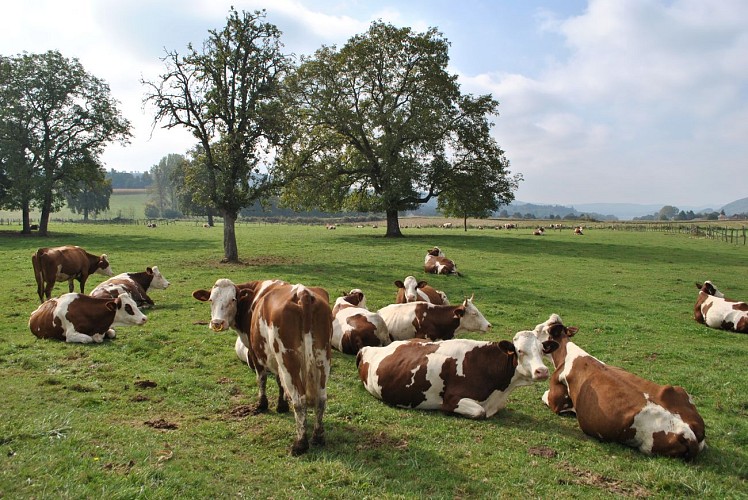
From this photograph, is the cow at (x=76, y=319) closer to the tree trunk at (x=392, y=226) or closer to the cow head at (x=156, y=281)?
the cow head at (x=156, y=281)

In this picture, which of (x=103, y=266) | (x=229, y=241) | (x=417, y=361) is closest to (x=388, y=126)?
(x=229, y=241)

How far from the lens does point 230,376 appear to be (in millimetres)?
8414

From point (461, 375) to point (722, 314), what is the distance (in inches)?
401

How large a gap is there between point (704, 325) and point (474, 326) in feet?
26.6

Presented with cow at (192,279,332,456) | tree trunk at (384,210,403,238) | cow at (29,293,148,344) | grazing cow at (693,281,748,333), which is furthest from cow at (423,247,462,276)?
tree trunk at (384,210,403,238)

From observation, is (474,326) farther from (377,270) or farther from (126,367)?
(377,270)

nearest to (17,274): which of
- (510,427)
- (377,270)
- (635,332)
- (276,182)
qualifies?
(276,182)

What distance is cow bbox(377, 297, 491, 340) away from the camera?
1005cm

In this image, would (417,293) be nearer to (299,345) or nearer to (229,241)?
(299,345)

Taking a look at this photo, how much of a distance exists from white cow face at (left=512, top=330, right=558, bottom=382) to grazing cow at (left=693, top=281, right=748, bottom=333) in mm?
9166

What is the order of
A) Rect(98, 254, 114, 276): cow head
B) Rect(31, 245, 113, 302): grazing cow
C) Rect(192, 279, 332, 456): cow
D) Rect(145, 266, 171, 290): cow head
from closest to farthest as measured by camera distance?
Rect(192, 279, 332, 456): cow, Rect(31, 245, 113, 302): grazing cow, Rect(145, 266, 171, 290): cow head, Rect(98, 254, 114, 276): cow head

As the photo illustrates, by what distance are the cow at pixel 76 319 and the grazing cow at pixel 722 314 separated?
49.9ft

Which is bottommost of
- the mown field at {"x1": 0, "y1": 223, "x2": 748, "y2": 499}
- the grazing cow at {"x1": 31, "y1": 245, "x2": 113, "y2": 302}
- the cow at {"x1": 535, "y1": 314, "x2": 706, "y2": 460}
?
the mown field at {"x1": 0, "y1": 223, "x2": 748, "y2": 499}

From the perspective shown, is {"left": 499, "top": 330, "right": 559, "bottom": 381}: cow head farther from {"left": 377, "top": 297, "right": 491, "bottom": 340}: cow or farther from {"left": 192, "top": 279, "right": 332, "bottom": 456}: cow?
{"left": 377, "top": 297, "right": 491, "bottom": 340}: cow
